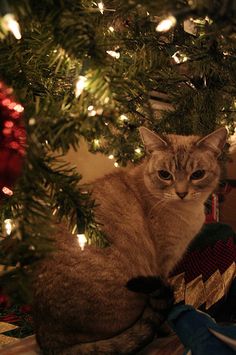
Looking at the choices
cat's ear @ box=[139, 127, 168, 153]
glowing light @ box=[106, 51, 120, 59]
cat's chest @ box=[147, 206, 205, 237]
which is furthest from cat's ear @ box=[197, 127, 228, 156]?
glowing light @ box=[106, 51, 120, 59]

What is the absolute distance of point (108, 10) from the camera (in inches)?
41.3

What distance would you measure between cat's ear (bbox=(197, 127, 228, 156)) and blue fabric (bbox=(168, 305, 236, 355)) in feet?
2.17

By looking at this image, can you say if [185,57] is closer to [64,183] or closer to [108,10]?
[108,10]

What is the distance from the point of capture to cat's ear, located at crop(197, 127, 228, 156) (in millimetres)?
1297

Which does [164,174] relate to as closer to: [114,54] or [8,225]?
[114,54]

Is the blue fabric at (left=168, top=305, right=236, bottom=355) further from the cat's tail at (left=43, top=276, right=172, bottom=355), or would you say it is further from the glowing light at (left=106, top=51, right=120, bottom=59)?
→ the glowing light at (left=106, top=51, right=120, bottom=59)

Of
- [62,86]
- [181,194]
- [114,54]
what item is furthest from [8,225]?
[181,194]

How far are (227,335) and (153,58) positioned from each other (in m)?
0.75

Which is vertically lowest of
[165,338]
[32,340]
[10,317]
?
[165,338]

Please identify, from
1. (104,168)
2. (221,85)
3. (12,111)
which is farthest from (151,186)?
(104,168)

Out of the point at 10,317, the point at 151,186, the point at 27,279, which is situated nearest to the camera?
the point at 27,279

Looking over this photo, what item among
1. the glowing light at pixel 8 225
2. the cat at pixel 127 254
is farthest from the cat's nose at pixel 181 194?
the glowing light at pixel 8 225

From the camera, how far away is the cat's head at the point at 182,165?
1.35 meters

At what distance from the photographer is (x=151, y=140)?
1396mm
